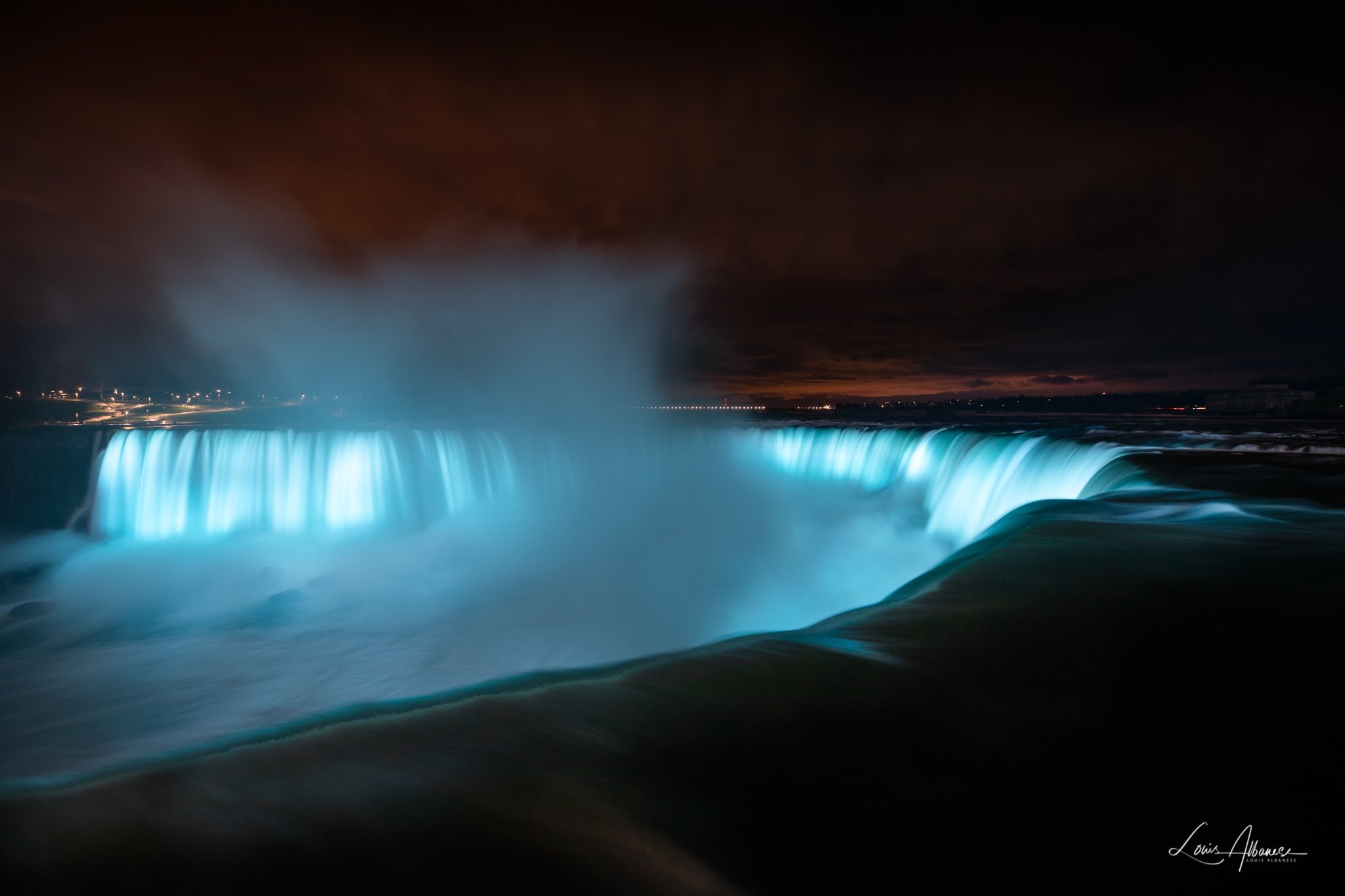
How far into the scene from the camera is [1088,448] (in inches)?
474

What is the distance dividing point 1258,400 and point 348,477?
177 feet

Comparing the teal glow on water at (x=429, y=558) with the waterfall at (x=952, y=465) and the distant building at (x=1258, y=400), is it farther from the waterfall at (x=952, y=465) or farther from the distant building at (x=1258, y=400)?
the distant building at (x=1258, y=400)

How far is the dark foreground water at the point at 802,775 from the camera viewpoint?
151 centimetres

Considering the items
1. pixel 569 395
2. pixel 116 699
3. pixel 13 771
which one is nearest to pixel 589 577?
pixel 116 699

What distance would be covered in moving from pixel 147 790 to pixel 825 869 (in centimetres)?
208

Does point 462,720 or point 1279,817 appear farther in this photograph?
point 462,720

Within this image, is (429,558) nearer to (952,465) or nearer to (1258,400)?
(952,465)

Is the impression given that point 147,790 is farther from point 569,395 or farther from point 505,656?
point 569,395

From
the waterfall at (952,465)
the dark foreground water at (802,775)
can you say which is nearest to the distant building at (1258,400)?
the waterfall at (952,465)
